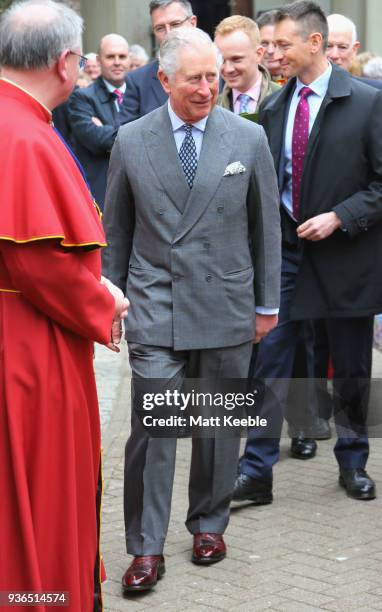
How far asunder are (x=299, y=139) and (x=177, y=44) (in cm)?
120

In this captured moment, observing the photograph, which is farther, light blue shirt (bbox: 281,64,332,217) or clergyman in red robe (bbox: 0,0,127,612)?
light blue shirt (bbox: 281,64,332,217)

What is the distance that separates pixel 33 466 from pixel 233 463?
164 cm

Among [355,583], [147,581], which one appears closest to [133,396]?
[147,581]

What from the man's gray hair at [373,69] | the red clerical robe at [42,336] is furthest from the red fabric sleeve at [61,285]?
the man's gray hair at [373,69]

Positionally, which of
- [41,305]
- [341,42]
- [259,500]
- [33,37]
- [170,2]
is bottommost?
[259,500]

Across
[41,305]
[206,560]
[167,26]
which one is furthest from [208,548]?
[167,26]

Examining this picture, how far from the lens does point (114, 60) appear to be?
410 inches

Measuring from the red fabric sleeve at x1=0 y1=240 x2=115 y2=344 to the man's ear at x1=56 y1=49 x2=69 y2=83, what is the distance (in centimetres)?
54

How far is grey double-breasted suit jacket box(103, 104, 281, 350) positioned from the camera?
16.4 feet

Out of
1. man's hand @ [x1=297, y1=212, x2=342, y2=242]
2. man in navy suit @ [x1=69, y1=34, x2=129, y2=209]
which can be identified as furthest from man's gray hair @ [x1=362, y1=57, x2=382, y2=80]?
man's hand @ [x1=297, y1=212, x2=342, y2=242]

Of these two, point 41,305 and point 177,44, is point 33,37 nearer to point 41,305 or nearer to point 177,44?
point 41,305

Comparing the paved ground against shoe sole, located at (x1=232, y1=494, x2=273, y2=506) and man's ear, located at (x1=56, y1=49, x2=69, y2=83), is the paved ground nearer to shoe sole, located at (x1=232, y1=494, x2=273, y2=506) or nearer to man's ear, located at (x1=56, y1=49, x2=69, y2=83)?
shoe sole, located at (x1=232, y1=494, x2=273, y2=506)

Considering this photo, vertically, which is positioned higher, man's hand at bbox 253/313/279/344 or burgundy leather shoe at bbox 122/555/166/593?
man's hand at bbox 253/313/279/344

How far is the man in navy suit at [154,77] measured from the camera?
7.61 meters
